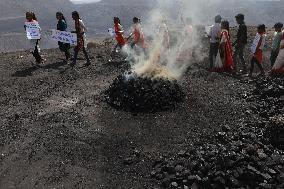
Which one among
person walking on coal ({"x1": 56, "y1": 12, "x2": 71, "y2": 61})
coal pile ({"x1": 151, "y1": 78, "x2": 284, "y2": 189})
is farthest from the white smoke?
coal pile ({"x1": 151, "y1": 78, "x2": 284, "y2": 189})

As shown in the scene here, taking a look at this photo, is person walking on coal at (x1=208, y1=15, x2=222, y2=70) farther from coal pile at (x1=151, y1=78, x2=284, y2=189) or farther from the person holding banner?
the person holding banner

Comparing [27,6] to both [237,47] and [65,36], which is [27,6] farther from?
[237,47]

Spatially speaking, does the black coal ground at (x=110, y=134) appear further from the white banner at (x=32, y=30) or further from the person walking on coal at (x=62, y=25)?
the person walking on coal at (x=62, y=25)

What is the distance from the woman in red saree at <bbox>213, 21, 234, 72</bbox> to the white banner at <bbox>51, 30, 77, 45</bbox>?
15.7ft

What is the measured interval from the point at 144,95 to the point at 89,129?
1.60 m

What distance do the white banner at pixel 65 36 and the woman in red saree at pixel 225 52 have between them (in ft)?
15.7

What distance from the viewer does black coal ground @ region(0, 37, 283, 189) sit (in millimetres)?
6574

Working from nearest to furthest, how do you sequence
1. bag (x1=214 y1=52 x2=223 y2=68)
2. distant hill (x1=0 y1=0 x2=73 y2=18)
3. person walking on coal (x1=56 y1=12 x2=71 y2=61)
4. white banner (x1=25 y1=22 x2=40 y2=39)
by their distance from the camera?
1. bag (x1=214 y1=52 x2=223 y2=68)
2. white banner (x1=25 y1=22 x2=40 y2=39)
3. person walking on coal (x1=56 y1=12 x2=71 y2=61)
4. distant hill (x1=0 y1=0 x2=73 y2=18)

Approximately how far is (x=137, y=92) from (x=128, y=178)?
2959mm

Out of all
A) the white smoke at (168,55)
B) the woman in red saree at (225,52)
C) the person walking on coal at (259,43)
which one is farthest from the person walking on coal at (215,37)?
the person walking on coal at (259,43)

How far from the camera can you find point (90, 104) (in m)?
9.52

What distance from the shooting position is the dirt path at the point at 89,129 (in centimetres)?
666

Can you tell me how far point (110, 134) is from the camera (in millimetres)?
7977

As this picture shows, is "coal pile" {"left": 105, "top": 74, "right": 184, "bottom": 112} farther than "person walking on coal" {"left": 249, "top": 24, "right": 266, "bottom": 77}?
No
